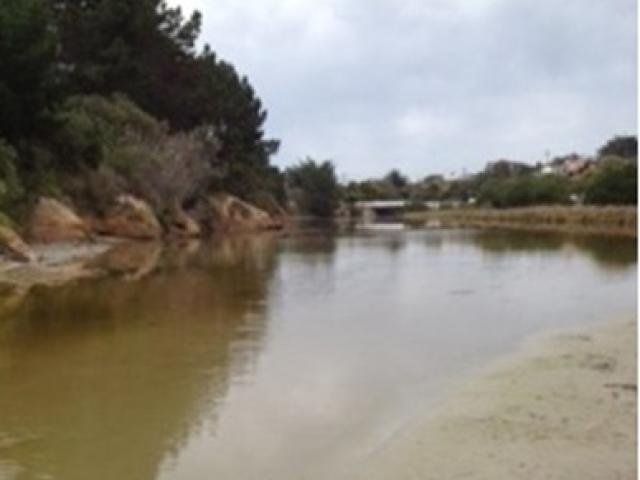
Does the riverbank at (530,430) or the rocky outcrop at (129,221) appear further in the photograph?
the rocky outcrop at (129,221)

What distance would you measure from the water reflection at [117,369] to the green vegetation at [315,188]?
89.9 metres

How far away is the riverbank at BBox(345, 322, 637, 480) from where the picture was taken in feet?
26.8

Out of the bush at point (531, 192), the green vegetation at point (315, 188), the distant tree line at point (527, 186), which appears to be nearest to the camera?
the distant tree line at point (527, 186)

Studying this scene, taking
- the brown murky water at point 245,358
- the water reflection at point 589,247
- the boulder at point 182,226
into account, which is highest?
the boulder at point 182,226

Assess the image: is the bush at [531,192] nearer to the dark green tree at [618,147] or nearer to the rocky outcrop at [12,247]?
the dark green tree at [618,147]

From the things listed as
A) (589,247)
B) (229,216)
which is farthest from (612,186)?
(589,247)

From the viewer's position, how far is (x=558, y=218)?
89.8 meters

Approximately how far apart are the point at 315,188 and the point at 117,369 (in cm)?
10628

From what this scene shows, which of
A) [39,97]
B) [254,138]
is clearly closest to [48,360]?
[39,97]

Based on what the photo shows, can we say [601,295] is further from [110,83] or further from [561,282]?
[110,83]

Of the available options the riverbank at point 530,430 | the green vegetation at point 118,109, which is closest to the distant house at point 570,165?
the green vegetation at point 118,109

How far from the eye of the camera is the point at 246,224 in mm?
75875

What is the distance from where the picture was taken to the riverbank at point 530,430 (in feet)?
26.8

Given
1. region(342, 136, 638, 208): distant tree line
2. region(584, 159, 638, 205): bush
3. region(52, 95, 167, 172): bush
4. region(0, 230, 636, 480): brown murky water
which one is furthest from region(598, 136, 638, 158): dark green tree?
region(0, 230, 636, 480): brown murky water
